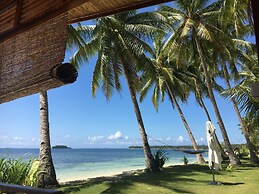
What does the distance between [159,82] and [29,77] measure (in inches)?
→ 610

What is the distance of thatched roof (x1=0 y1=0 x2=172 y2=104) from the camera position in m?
2.01

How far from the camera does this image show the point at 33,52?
230 cm

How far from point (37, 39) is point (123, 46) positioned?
32.4ft

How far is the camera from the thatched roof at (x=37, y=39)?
2.01 meters

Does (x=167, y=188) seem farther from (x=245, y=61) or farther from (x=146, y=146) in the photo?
(x=245, y=61)

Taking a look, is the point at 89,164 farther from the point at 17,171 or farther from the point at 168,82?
the point at 17,171

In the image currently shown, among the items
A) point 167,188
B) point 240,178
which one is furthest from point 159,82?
point 167,188

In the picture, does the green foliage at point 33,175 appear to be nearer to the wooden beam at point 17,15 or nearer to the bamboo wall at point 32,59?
the bamboo wall at point 32,59

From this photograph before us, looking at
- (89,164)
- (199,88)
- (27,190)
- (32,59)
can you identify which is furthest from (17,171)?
(89,164)

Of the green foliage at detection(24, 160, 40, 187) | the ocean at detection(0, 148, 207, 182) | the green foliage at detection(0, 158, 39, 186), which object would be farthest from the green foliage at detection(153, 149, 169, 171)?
the green foliage at detection(0, 158, 39, 186)

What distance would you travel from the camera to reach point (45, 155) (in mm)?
8789

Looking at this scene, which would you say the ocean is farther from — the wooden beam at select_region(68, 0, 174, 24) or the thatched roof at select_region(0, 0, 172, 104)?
the wooden beam at select_region(68, 0, 174, 24)

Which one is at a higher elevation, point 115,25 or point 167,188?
point 115,25

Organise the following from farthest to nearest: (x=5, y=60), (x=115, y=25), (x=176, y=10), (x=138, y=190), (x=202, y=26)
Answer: (x=176, y=10) → (x=202, y=26) → (x=115, y=25) → (x=138, y=190) → (x=5, y=60)
